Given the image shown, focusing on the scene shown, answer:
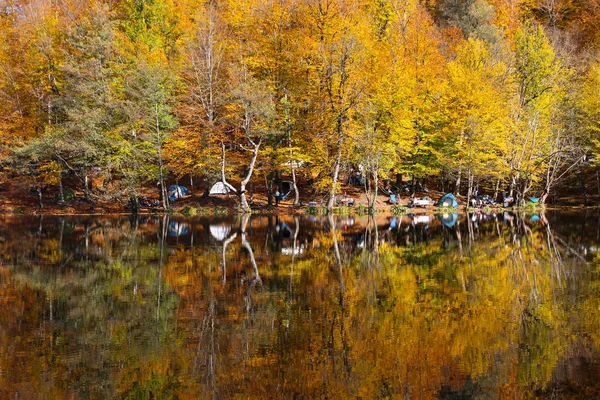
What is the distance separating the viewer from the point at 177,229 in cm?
2669

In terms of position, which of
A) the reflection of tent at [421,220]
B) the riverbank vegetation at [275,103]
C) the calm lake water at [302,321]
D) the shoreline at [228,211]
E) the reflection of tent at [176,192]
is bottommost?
the calm lake water at [302,321]

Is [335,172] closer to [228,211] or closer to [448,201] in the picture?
[228,211]

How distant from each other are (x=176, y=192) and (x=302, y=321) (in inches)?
1515

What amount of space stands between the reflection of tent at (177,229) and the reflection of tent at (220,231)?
127 cm

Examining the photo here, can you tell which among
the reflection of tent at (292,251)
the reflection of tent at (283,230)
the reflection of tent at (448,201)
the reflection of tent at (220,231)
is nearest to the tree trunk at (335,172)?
the reflection of tent at (283,230)

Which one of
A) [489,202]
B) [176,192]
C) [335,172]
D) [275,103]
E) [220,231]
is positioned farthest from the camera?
[176,192]

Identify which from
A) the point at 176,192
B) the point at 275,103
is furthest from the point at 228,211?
the point at 176,192

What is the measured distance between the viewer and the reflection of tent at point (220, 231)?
75.0 ft

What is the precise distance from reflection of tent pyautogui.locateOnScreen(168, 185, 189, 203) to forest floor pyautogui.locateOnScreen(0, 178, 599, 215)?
43.8 inches

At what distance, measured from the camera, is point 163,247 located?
19.7 metres

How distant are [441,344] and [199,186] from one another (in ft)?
142

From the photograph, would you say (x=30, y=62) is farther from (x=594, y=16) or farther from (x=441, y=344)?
(x=594, y=16)

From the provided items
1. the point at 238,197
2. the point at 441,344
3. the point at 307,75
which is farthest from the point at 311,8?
the point at 441,344

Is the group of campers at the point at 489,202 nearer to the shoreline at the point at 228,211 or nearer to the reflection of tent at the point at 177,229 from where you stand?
the shoreline at the point at 228,211
